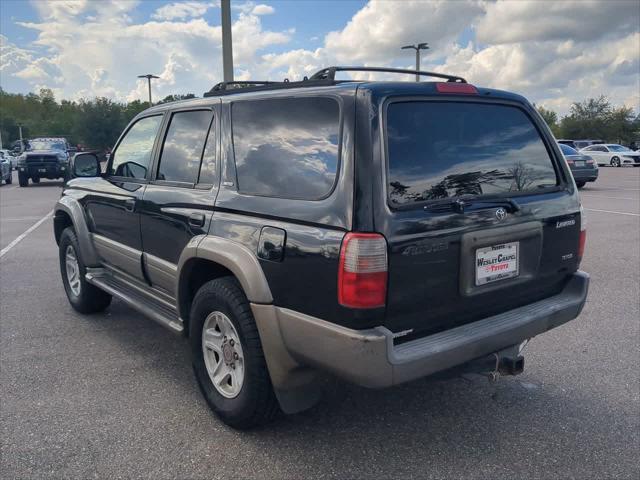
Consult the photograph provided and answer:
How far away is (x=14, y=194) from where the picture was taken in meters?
18.6

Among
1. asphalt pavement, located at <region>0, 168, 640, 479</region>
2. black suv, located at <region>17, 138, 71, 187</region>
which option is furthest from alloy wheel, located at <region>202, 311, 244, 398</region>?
black suv, located at <region>17, 138, 71, 187</region>

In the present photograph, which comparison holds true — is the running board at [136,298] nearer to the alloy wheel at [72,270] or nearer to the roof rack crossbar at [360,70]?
the alloy wheel at [72,270]

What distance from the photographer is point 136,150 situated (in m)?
4.40

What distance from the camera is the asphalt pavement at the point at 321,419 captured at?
2.80 metres

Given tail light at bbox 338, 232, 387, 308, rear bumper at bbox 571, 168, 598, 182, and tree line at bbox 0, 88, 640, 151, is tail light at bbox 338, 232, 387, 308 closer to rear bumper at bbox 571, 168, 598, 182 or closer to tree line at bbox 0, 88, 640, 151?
rear bumper at bbox 571, 168, 598, 182

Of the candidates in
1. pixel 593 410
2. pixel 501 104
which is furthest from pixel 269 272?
pixel 593 410

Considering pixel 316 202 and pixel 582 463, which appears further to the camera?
pixel 582 463

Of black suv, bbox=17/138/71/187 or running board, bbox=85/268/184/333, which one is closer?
running board, bbox=85/268/184/333

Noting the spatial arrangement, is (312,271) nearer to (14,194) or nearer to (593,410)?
(593,410)

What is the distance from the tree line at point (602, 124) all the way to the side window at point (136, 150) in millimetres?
68438

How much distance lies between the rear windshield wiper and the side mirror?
339 cm

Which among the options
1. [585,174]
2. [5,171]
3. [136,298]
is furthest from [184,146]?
[5,171]

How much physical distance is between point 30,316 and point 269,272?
3.49m

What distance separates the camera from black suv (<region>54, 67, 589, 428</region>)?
8.12 feet
